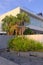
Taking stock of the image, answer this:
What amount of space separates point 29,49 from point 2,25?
43.9ft

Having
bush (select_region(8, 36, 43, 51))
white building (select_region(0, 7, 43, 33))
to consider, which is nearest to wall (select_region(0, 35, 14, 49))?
bush (select_region(8, 36, 43, 51))

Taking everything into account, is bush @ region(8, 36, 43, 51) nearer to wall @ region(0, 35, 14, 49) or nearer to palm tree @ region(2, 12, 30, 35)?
wall @ region(0, 35, 14, 49)

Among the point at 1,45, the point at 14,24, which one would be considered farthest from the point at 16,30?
the point at 1,45

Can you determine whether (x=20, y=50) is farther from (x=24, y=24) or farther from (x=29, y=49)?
(x=24, y=24)

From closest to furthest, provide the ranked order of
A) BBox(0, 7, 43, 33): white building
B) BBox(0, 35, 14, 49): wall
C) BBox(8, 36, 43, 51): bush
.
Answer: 1. BBox(8, 36, 43, 51): bush
2. BBox(0, 35, 14, 49): wall
3. BBox(0, 7, 43, 33): white building

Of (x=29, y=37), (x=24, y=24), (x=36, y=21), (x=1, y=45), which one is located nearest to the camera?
(x=29, y=37)

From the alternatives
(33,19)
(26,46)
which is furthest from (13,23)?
(26,46)

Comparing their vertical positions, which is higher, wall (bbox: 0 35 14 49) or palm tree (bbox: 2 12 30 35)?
palm tree (bbox: 2 12 30 35)

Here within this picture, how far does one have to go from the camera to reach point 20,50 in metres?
18.8

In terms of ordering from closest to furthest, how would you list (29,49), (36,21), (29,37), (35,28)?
(29,49)
(29,37)
(35,28)
(36,21)

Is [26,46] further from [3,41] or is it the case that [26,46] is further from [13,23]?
[13,23]

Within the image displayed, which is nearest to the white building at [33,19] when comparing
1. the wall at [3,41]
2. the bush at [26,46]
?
the wall at [3,41]

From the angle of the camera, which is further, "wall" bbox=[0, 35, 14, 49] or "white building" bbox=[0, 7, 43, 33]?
"white building" bbox=[0, 7, 43, 33]

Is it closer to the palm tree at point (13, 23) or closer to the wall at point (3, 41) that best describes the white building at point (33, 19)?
the palm tree at point (13, 23)
